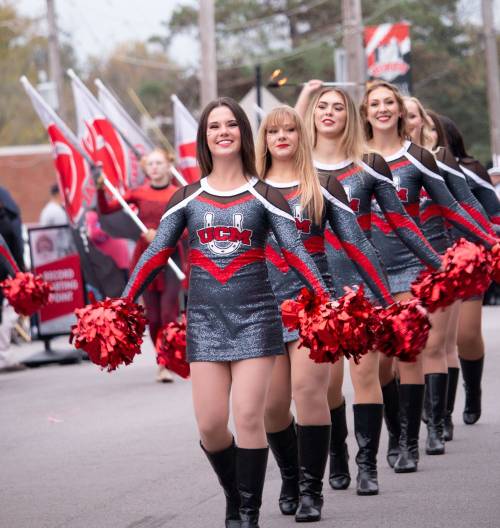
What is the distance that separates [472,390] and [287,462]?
316cm

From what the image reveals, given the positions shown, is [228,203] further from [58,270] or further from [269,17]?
[269,17]

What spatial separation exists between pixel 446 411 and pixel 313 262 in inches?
Result: 122

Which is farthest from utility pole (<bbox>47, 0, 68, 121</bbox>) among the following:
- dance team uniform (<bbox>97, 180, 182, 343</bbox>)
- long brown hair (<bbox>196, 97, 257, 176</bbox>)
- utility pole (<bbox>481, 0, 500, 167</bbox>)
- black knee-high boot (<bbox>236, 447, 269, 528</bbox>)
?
black knee-high boot (<bbox>236, 447, 269, 528</bbox>)

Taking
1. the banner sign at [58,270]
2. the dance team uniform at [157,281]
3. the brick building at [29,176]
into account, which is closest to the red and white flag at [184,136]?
the banner sign at [58,270]

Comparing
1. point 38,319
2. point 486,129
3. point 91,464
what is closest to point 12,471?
point 91,464

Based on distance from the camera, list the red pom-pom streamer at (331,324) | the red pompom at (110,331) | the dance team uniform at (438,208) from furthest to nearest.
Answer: the dance team uniform at (438,208), the red pompom at (110,331), the red pom-pom streamer at (331,324)

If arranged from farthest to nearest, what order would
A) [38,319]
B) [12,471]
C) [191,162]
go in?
[191,162]
[38,319]
[12,471]

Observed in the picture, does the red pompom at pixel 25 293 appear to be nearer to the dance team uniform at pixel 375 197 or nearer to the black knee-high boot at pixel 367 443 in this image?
the dance team uniform at pixel 375 197

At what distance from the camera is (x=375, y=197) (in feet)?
26.7

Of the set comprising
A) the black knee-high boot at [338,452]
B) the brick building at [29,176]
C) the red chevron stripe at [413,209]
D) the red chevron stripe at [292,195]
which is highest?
the red chevron stripe at [292,195]

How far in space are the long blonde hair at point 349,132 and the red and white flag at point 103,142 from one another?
957cm

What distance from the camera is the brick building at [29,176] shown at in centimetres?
6069

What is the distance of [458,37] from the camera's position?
55.3m

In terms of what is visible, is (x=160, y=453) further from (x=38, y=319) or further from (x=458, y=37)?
(x=458, y=37)
